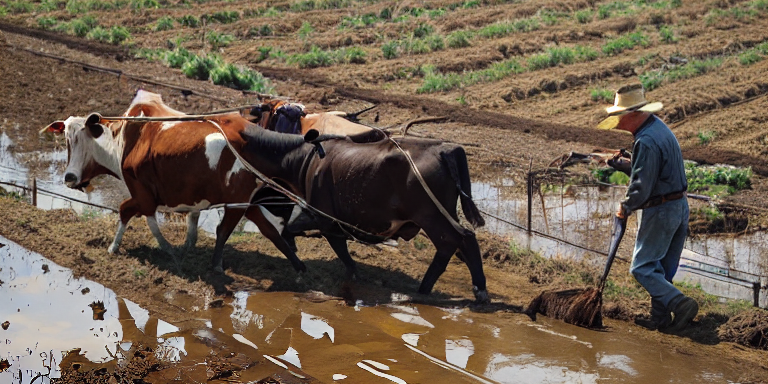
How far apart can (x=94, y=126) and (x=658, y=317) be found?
6.20 m

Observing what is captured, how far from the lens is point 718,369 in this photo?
6512mm

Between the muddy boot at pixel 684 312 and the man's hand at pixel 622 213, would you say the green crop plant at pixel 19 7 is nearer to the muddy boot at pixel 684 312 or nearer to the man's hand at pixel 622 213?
the man's hand at pixel 622 213

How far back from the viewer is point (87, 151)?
→ 391 inches

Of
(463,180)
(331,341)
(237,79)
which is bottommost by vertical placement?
(331,341)

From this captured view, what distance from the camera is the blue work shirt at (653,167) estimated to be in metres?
7.04

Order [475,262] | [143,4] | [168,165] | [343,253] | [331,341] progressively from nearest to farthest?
[331,341]
[475,262]
[343,253]
[168,165]
[143,4]

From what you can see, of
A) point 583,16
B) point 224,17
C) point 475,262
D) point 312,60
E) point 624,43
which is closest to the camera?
point 475,262

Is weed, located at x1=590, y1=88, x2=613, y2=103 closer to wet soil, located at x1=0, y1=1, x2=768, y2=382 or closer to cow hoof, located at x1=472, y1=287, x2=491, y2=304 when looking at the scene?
wet soil, located at x1=0, y1=1, x2=768, y2=382

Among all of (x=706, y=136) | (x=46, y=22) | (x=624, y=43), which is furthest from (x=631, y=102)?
(x=46, y=22)

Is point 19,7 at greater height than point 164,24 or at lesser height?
greater

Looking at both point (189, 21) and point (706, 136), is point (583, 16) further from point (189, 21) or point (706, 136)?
point (189, 21)

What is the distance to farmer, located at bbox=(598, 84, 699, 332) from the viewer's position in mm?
7062

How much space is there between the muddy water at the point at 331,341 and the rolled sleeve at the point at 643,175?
45.5 inches

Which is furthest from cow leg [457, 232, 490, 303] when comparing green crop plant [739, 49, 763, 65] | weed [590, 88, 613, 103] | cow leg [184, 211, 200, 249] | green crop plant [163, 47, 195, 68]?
green crop plant [739, 49, 763, 65]
